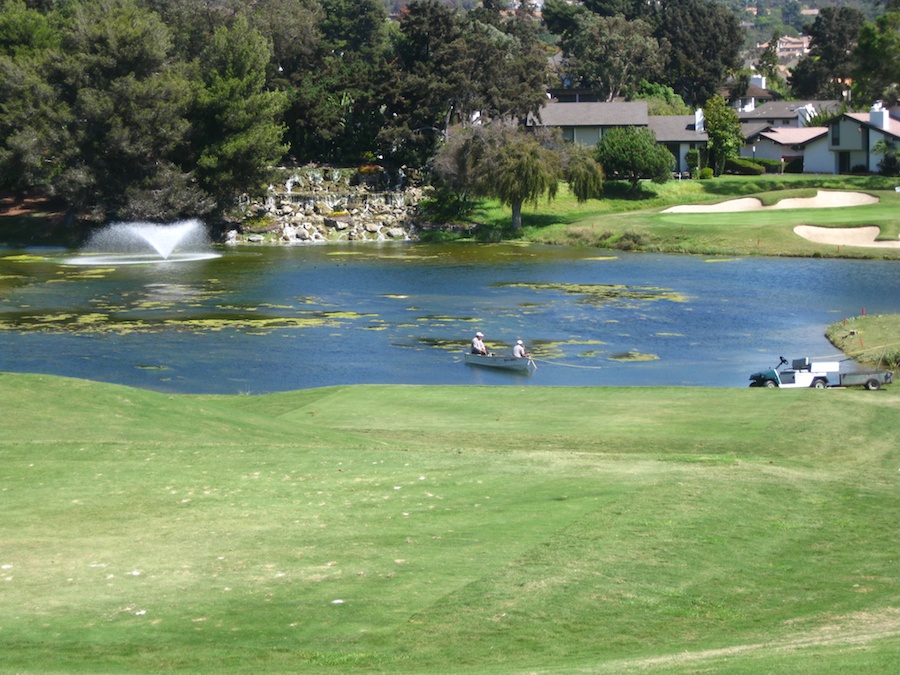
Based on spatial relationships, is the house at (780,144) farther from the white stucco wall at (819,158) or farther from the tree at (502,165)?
the tree at (502,165)

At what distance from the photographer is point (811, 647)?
13906 millimetres

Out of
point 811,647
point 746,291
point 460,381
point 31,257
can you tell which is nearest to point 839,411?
point 460,381

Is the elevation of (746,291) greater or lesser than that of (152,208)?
lesser

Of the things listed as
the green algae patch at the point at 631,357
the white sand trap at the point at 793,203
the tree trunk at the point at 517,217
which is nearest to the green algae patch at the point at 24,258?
the tree trunk at the point at 517,217

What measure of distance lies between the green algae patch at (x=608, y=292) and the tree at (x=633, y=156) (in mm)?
39533

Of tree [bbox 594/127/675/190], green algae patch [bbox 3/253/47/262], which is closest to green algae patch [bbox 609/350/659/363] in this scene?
green algae patch [bbox 3/253/47/262]

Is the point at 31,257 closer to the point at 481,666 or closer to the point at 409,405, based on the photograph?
the point at 409,405

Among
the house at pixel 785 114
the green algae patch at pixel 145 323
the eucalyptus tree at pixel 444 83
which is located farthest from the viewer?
the house at pixel 785 114

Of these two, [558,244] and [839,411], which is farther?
[558,244]

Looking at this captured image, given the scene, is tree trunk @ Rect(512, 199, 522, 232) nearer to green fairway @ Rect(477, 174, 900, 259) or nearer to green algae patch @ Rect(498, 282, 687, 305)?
green fairway @ Rect(477, 174, 900, 259)

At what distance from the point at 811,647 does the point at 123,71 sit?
92970 millimetres

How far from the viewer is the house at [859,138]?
383ft

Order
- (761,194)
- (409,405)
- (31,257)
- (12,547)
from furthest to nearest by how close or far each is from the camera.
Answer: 1. (761,194)
2. (31,257)
3. (409,405)
4. (12,547)

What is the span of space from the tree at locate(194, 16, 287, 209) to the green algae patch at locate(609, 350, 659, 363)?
5694 cm
